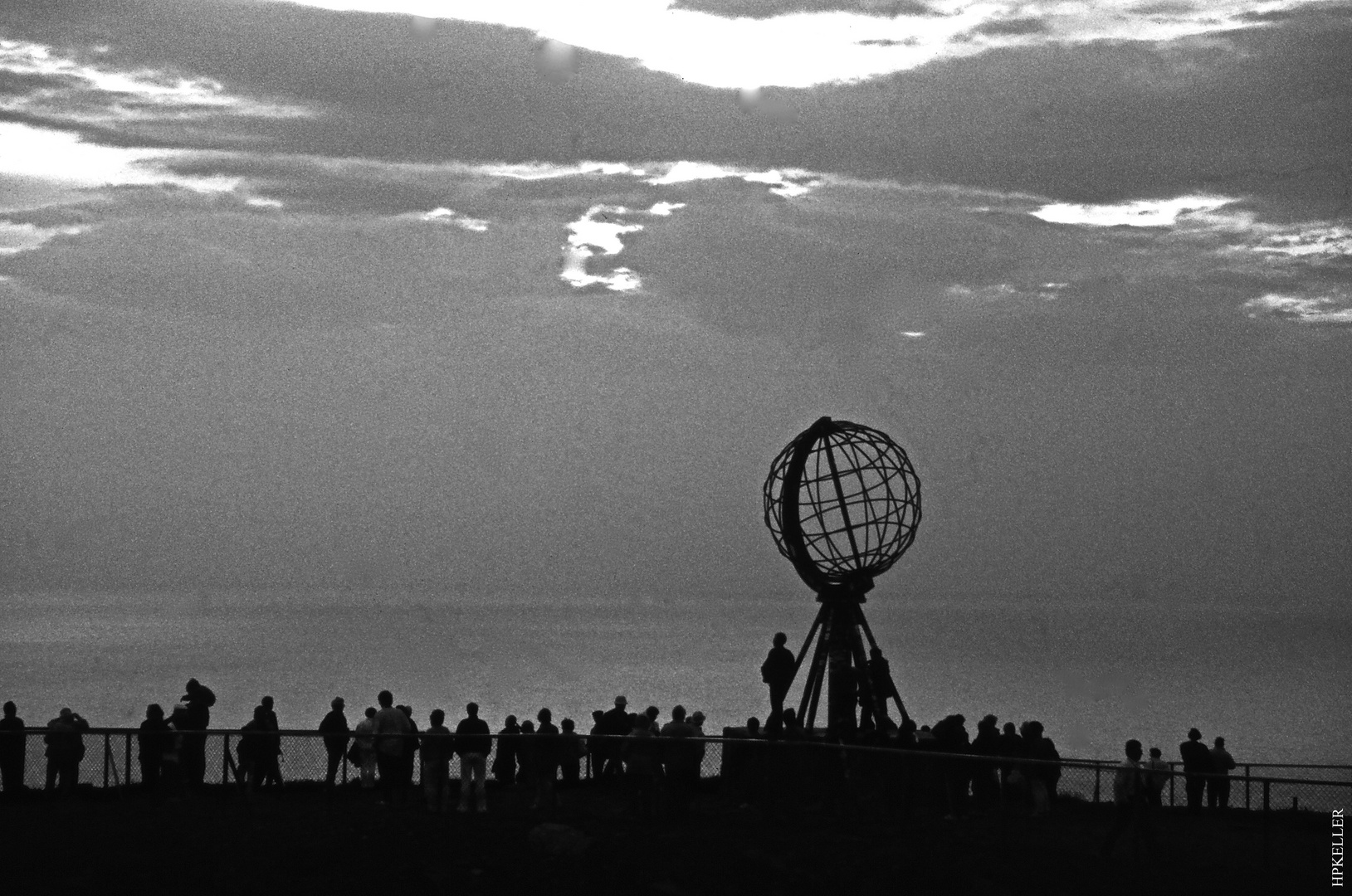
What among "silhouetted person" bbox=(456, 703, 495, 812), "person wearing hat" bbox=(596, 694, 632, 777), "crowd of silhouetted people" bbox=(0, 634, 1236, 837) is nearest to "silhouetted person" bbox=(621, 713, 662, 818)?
"crowd of silhouetted people" bbox=(0, 634, 1236, 837)

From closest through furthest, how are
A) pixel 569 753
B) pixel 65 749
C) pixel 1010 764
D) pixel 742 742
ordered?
1. pixel 1010 764
2. pixel 742 742
3. pixel 569 753
4. pixel 65 749

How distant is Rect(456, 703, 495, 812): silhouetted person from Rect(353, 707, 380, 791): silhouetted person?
1221 millimetres

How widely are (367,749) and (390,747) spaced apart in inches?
17.9

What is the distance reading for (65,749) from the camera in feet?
81.7

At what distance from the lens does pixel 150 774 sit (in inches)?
985

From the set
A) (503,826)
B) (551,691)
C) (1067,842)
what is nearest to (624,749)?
(503,826)

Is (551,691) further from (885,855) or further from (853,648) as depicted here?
(885,855)

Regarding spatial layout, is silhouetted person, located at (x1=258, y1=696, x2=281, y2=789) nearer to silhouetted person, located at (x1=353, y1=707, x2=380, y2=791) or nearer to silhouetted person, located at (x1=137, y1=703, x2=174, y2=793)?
silhouetted person, located at (x1=353, y1=707, x2=380, y2=791)

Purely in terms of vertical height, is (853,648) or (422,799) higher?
(853,648)

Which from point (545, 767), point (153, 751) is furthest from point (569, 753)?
point (153, 751)

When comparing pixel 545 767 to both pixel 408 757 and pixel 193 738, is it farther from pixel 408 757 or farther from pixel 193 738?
pixel 193 738

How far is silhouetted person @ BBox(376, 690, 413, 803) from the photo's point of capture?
79.8 feet

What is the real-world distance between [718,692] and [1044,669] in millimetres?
59818

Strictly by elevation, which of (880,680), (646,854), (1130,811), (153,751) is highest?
(880,680)
